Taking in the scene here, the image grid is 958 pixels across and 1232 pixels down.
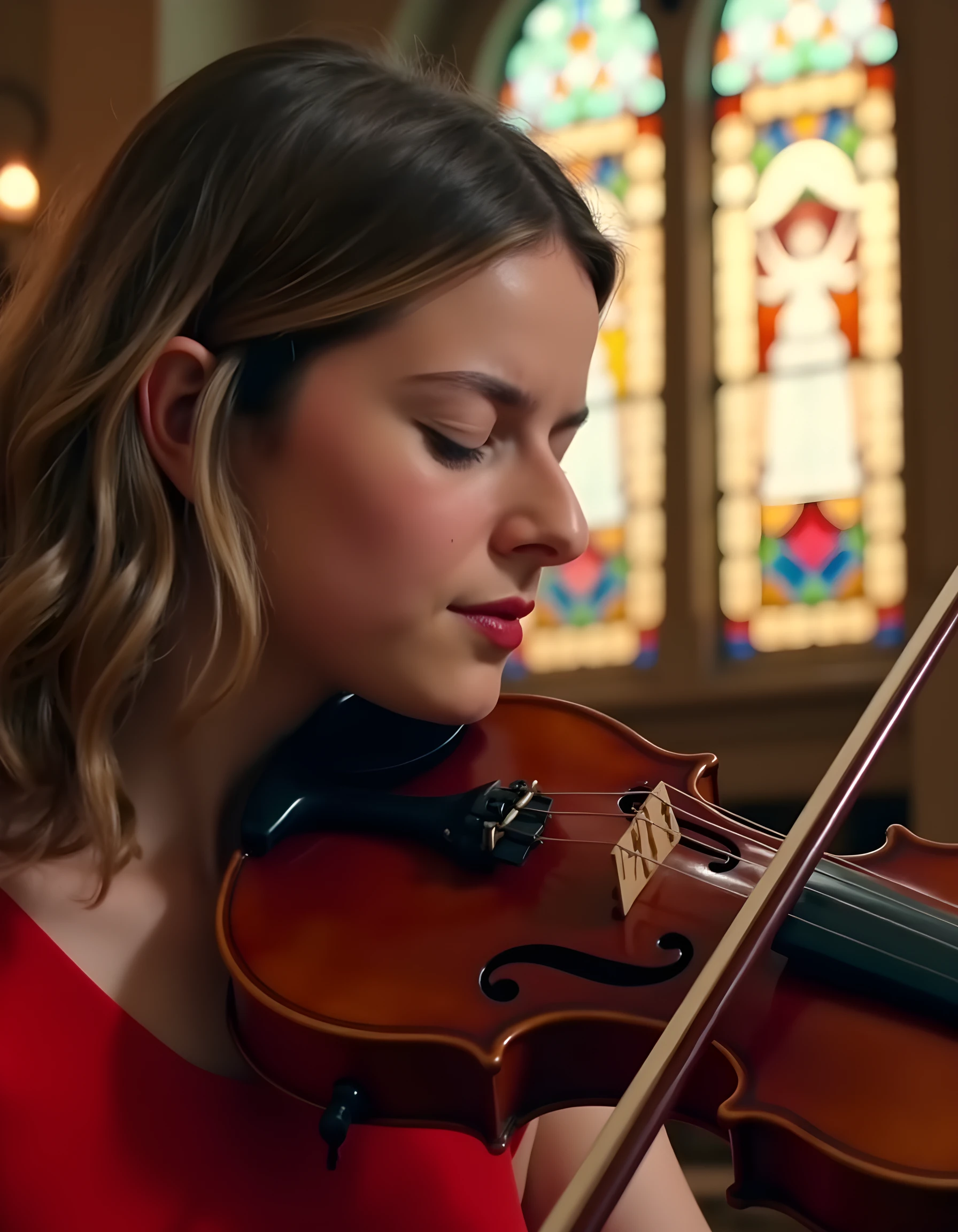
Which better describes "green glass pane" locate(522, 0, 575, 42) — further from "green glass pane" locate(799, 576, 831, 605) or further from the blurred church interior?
"green glass pane" locate(799, 576, 831, 605)

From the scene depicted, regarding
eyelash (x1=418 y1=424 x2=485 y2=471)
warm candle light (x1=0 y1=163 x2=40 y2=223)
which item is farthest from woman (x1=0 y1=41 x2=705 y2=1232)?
warm candle light (x1=0 y1=163 x2=40 y2=223)

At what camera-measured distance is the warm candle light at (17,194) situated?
3355 mm

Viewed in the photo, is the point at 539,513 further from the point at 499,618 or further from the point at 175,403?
the point at 175,403

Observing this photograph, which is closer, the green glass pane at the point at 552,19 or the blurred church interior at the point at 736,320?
the blurred church interior at the point at 736,320

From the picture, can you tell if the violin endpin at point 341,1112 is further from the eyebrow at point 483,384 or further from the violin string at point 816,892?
the eyebrow at point 483,384

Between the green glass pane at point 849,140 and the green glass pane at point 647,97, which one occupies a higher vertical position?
the green glass pane at point 647,97

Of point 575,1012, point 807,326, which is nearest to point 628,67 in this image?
point 807,326

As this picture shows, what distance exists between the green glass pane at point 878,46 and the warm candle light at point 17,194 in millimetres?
2184

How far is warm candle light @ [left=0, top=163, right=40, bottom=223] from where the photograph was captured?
3355mm

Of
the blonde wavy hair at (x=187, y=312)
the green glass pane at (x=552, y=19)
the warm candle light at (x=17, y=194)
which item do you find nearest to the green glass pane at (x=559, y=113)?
the green glass pane at (x=552, y=19)

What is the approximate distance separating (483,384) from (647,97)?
3.60 meters

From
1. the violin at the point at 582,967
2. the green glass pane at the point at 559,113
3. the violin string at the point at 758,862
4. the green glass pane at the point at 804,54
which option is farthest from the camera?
the green glass pane at the point at 559,113

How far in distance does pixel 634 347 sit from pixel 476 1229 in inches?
132

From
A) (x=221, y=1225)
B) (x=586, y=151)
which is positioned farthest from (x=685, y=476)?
(x=221, y=1225)
